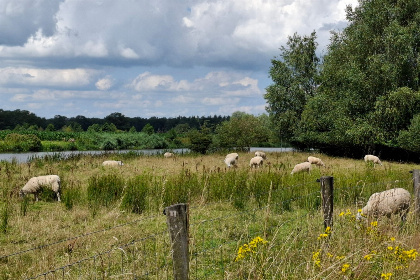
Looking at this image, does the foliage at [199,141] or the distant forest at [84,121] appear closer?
the foliage at [199,141]

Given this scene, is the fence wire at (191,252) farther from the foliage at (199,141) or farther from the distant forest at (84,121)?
the distant forest at (84,121)

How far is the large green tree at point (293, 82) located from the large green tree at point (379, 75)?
6.45 m

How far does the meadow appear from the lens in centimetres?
425

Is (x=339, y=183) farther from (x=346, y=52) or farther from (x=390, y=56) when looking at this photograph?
(x=346, y=52)

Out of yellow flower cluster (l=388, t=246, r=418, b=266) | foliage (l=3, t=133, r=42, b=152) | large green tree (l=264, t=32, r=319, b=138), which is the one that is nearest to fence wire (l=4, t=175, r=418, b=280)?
yellow flower cluster (l=388, t=246, r=418, b=266)

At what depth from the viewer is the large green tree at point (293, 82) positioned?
3659cm

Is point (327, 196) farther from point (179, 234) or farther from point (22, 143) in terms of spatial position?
point (22, 143)

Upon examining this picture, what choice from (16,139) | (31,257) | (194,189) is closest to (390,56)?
(194,189)

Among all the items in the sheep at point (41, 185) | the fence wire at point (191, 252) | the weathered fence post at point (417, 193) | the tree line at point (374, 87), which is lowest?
the fence wire at point (191, 252)

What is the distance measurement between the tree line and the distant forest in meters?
33.1

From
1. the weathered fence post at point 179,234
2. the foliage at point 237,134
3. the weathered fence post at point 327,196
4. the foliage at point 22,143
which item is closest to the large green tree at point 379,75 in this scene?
the foliage at point 237,134

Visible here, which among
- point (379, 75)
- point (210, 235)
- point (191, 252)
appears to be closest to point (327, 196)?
point (191, 252)

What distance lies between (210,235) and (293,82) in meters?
31.6

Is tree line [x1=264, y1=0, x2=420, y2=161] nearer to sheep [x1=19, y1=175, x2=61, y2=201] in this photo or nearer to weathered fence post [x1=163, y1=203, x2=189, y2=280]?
sheep [x1=19, y1=175, x2=61, y2=201]
